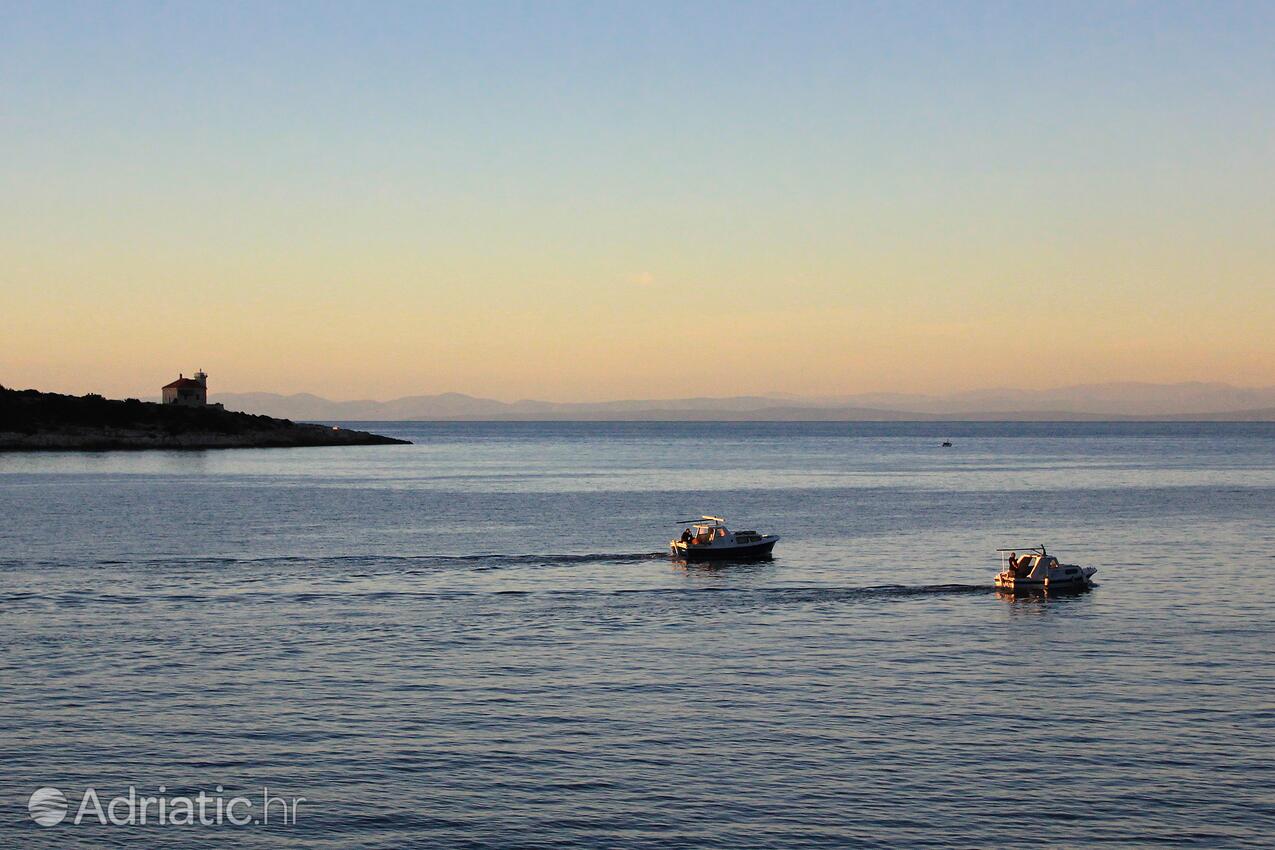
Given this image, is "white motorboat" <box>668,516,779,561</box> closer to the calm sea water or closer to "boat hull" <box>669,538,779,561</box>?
"boat hull" <box>669,538,779,561</box>

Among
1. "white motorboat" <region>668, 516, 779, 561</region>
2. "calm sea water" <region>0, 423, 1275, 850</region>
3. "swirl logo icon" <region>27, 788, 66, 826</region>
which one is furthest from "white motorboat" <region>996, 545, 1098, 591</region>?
"swirl logo icon" <region>27, 788, 66, 826</region>

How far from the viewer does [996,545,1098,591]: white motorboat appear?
67750 millimetres

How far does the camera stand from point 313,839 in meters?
29.9

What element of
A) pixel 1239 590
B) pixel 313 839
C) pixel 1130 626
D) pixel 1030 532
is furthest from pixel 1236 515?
pixel 313 839

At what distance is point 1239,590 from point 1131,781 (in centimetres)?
3889

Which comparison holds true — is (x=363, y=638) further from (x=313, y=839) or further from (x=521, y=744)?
(x=313, y=839)

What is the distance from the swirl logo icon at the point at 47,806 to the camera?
1217 inches

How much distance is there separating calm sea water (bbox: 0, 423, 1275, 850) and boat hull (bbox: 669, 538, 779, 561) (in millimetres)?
2602

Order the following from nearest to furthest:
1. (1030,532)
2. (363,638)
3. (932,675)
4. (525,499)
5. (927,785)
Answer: (927,785) < (932,675) < (363,638) < (1030,532) < (525,499)

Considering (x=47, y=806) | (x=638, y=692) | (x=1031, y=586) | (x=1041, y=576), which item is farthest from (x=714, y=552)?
(x=47, y=806)

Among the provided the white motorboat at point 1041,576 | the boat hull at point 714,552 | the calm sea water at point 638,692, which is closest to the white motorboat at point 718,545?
the boat hull at point 714,552

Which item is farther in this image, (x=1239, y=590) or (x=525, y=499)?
(x=525, y=499)

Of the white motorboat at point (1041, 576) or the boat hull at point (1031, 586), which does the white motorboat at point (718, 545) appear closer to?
the white motorboat at point (1041, 576)

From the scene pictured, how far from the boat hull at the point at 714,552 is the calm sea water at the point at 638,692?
8.54 ft
